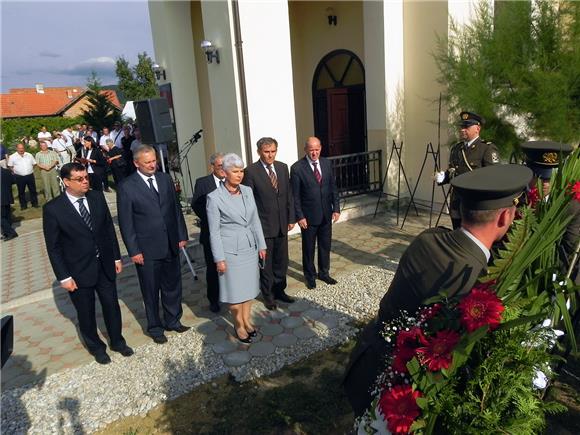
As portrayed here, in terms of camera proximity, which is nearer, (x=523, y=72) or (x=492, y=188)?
(x=492, y=188)

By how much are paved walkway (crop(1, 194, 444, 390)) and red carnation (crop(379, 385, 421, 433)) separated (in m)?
2.63

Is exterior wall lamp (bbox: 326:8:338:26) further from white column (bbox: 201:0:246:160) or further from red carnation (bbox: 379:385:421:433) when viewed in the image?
red carnation (bbox: 379:385:421:433)

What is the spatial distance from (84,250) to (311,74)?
867cm

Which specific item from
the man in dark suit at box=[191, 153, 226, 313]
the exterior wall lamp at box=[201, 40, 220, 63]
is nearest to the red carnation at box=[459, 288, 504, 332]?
the man in dark suit at box=[191, 153, 226, 313]

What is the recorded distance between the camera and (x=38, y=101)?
47.1m

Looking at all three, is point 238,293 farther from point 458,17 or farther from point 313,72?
point 313,72

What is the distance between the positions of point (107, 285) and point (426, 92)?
6.67m

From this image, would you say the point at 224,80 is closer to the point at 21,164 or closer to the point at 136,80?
the point at 21,164

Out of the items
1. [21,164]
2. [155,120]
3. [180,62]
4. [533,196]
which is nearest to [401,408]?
[533,196]

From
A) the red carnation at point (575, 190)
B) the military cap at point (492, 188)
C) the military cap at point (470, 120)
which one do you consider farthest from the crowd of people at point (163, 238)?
the red carnation at point (575, 190)

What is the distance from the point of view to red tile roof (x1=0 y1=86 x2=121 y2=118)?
144ft

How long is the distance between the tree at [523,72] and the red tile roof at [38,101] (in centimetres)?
4177

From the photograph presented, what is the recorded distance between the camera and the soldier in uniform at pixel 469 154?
510cm

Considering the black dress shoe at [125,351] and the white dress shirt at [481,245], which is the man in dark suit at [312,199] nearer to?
the black dress shoe at [125,351]
